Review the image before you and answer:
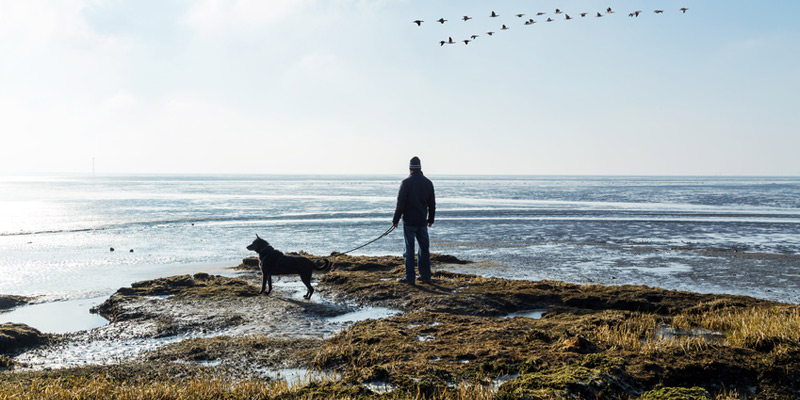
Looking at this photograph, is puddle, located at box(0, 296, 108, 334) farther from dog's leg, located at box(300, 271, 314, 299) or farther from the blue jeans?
the blue jeans

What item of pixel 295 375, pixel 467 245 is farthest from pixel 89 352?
pixel 467 245

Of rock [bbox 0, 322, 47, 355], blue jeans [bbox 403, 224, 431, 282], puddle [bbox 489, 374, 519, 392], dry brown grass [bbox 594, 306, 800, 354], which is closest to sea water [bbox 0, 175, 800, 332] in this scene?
rock [bbox 0, 322, 47, 355]

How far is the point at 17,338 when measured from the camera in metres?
6.27

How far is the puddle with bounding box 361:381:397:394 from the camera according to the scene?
469cm

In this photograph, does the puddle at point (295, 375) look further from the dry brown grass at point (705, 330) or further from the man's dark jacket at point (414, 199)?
the man's dark jacket at point (414, 199)

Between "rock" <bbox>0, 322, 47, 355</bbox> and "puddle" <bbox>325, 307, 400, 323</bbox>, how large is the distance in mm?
3607

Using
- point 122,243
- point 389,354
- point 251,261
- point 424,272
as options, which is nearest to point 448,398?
point 389,354

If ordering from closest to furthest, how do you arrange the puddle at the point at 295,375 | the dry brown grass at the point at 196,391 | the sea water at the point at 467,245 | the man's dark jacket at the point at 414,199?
the dry brown grass at the point at 196,391
the puddle at the point at 295,375
the man's dark jacket at the point at 414,199
the sea water at the point at 467,245

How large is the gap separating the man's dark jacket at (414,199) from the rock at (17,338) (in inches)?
217

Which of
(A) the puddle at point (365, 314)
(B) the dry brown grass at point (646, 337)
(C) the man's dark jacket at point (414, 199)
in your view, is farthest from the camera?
(C) the man's dark jacket at point (414, 199)

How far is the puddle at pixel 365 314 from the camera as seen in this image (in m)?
7.63

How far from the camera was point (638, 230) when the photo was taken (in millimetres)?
22297

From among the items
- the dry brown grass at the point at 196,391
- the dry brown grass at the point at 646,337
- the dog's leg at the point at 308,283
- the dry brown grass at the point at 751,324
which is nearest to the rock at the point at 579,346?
the dry brown grass at the point at 646,337

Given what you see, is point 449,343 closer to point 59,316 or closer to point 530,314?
point 530,314
